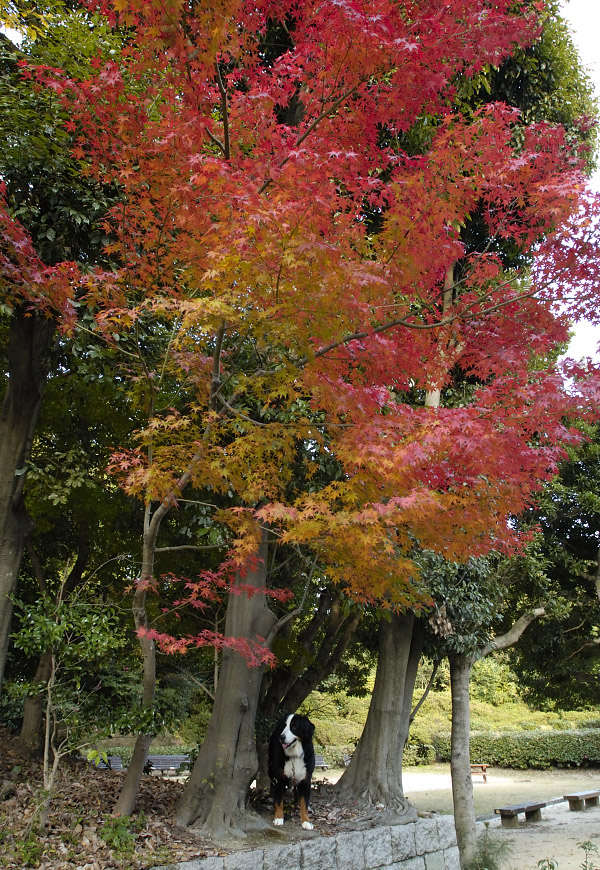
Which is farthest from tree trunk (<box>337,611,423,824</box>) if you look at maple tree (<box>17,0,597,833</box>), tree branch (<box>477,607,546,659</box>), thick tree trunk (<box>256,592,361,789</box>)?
maple tree (<box>17,0,597,833</box>)

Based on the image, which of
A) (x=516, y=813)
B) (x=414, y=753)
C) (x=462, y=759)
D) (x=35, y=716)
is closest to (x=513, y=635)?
(x=462, y=759)

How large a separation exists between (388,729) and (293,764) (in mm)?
2524

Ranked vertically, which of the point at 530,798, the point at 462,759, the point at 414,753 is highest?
the point at 462,759

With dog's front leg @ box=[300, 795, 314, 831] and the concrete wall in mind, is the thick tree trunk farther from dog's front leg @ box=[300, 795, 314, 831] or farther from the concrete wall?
the concrete wall

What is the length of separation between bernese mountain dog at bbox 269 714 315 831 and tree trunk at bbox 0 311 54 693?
2823mm

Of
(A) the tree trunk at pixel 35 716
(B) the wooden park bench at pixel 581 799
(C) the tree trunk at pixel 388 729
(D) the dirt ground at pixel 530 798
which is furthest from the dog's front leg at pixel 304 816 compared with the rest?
(B) the wooden park bench at pixel 581 799

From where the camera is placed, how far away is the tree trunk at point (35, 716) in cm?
720

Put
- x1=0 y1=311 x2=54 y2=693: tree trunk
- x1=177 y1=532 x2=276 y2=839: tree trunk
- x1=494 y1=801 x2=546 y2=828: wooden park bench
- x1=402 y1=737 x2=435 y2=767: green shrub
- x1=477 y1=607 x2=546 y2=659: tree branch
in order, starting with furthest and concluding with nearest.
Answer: x1=402 y1=737 x2=435 y2=767: green shrub, x1=494 y1=801 x2=546 y2=828: wooden park bench, x1=477 y1=607 x2=546 y2=659: tree branch, x1=177 y1=532 x2=276 y2=839: tree trunk, x1=0 y1=311 x2=54 y2=693: tree trunk

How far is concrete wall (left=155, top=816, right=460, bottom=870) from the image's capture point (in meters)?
5.43

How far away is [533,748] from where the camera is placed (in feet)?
73.8

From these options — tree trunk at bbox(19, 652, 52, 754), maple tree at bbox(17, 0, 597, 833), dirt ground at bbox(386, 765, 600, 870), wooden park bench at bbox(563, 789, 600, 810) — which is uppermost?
maple tree at bbox(17, 0, 597, 833)

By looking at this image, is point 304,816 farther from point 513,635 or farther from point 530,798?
point 530,798

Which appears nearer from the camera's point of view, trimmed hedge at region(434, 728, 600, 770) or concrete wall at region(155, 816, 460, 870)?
concrete wall at region(155, 816, 460, 870)

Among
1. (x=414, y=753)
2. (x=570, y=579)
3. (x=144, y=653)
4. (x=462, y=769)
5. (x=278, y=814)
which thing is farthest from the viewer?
(x=414, y=753)
